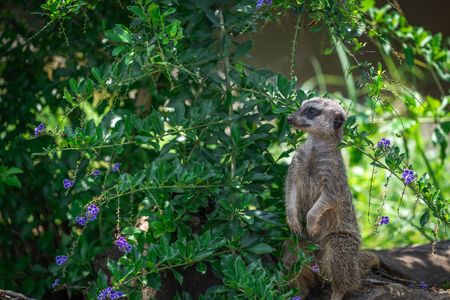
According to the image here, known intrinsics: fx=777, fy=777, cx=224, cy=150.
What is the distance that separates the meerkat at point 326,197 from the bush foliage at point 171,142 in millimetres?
99

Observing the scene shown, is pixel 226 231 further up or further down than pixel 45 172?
further up

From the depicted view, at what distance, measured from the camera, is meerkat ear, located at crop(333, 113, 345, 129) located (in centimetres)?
359

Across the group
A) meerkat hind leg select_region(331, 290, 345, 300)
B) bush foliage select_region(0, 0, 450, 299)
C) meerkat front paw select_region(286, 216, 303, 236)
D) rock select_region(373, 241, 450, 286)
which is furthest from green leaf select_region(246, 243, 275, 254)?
rock select_region(373, 241, 450, 286)

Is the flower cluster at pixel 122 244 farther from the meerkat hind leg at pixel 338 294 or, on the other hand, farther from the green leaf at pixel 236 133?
the meerkat hind leg at pixel 338 294

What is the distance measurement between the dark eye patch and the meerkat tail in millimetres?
581

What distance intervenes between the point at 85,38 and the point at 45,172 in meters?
0.85

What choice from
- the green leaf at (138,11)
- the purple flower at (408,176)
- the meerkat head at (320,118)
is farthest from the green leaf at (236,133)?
the purple flower at (408,176)

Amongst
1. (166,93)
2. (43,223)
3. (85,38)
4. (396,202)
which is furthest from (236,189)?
(396,202)

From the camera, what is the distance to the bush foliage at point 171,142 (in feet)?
10.7

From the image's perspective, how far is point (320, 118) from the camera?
141 inches

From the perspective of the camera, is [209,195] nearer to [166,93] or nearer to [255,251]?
[255,251]

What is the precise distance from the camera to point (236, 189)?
3.56 metres

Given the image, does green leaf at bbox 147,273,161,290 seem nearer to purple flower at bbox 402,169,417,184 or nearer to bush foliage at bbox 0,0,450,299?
bush foliage at bbox 0,0,450,299

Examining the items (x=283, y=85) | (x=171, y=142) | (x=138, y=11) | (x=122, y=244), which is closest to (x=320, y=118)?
(x=283, y=85)
